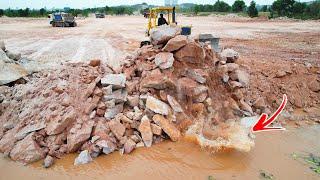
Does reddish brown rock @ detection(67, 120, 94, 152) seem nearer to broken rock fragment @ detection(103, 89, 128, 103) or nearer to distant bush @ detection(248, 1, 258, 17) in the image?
broken rock fragment @ detection(103, 89, 128, 103)

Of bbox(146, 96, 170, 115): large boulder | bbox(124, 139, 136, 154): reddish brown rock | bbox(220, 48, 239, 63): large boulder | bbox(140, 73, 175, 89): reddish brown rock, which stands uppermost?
bbox(220, 48, 239, 63): large boulder

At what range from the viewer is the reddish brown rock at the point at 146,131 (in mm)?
6070

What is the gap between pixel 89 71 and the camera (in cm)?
737

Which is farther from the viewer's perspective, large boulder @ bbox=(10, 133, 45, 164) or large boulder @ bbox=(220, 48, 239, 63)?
large boulder @ bbox=(220, 48, 239, 63)

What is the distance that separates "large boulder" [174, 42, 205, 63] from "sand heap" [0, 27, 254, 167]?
2 centimetres

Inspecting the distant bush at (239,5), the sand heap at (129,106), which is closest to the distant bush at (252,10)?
the distant bush at (239,5)

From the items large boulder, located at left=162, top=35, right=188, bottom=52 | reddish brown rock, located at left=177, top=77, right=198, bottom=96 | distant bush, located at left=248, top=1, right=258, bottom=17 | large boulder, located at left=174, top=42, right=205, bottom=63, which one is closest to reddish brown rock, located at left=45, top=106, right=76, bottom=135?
reddish brown rock, located at left=177, top=77, right=198, bottom=96

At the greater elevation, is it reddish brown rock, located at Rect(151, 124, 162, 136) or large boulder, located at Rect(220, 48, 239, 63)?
large boulder, located at Rect(220, 48, 239, 63)

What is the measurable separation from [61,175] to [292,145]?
4.64 metres

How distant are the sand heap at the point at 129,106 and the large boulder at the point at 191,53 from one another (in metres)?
0.02

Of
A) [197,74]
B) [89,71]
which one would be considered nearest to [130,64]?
[89,71]

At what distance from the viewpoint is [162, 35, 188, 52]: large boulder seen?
23.3ft

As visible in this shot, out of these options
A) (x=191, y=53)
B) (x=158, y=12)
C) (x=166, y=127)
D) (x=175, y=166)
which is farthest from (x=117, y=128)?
(x=158, y=12)

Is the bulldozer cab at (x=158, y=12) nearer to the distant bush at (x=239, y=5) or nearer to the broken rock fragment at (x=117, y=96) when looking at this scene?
the broken rock fragment at (x=117, y=96)
